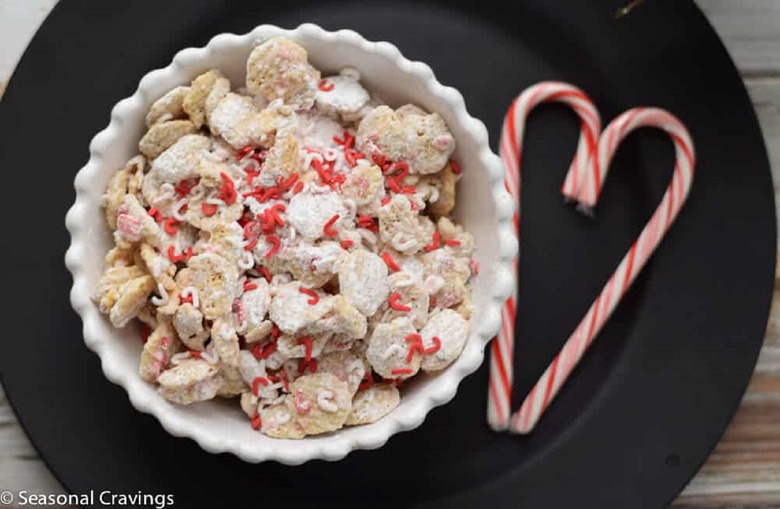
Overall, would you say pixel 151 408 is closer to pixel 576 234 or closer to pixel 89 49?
pixel 89 49

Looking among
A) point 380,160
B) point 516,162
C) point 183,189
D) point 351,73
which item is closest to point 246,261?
point 183,189

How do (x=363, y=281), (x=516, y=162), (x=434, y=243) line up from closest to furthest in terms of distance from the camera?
(x=363, y=281) → (x=434, y=243) → (x=516, y=162)

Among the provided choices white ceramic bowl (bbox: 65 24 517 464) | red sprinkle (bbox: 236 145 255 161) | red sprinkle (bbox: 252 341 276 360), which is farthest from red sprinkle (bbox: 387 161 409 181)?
red sprinkle (bbox: 252 341 276 360)

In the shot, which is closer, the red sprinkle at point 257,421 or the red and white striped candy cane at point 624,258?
the red sprinkle at point 257,421

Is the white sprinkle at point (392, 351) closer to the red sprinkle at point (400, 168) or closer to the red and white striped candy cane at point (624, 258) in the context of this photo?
the red sprinkle at point (400, 168)

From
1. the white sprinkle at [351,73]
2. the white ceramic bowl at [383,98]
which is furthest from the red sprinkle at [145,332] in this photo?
the white sprinkle at [351,73]

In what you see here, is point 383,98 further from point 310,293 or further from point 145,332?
point 145,332
